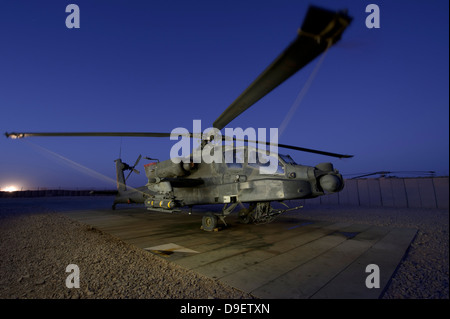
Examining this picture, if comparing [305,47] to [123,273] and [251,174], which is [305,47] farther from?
[251,174]

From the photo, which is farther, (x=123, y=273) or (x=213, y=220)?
(x=213, y=220)

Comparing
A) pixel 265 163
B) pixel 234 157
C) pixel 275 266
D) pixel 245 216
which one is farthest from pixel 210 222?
pixel 275 266

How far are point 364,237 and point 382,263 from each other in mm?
2455

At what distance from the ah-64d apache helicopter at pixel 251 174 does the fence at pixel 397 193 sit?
13.7 m

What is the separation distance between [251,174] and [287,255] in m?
2.73

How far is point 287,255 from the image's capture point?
4.54 m

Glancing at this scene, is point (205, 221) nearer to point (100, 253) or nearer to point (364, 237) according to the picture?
point (100, 253)

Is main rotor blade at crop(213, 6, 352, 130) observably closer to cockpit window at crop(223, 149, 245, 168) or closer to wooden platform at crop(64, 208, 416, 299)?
wooden platform at crop(64, 208, 416, 299)

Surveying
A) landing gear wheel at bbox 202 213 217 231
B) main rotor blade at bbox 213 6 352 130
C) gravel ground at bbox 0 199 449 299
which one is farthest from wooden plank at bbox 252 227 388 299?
landing gear wheel at bbox 202 213 217 231

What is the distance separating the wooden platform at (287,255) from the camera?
10.1ft

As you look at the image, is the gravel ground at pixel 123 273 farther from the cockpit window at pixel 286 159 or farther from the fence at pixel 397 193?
the fence at pixel 397 193

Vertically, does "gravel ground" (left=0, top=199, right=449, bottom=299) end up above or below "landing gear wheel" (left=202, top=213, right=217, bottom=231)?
below

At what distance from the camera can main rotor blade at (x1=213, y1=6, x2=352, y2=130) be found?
1.55 meters
